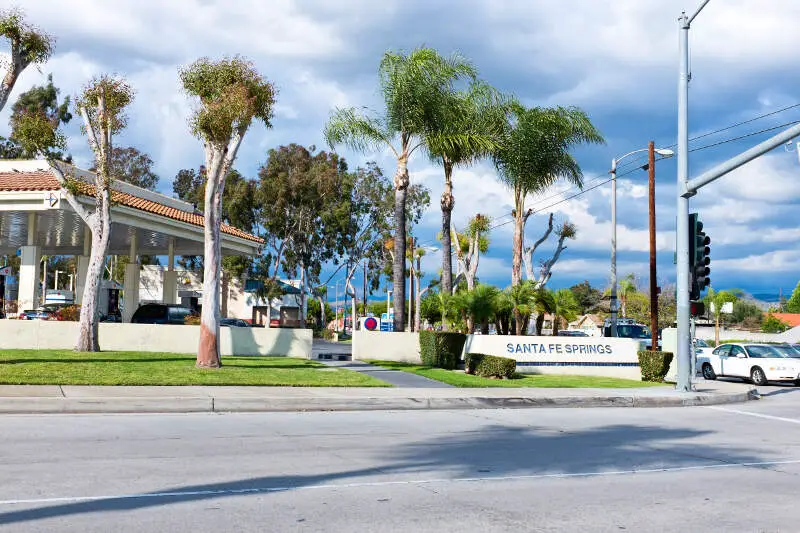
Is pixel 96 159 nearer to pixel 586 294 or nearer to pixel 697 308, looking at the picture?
pixel 697 308

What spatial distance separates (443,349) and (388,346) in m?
2.18

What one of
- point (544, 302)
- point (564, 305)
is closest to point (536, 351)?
point (544, 302)

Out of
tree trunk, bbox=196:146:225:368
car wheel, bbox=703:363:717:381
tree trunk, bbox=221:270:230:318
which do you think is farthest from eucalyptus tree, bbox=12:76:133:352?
tree trunk, bbox=221:270:230:318

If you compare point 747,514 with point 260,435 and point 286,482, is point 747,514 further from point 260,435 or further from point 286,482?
point 260,435

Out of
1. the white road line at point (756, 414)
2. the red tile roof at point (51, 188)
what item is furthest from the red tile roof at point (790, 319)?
the white road line at point (756, 414)

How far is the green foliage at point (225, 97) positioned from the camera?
1969 centimetres

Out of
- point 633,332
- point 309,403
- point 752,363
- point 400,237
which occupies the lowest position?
point 309,403

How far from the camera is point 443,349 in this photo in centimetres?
2491

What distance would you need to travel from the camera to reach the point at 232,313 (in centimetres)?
5856

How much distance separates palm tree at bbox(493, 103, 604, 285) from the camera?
30.5 m

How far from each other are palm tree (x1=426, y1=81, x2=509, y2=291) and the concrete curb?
1036 centimetres

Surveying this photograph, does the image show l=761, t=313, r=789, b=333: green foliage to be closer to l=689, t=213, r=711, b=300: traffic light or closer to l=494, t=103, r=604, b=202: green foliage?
l=494, t=103, r=604, b=202: green foliage

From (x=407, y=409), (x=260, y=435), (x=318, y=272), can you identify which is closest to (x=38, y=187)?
(x=407, y=409)

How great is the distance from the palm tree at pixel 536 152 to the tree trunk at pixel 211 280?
1305 centimetres
